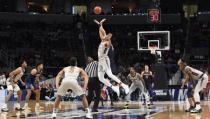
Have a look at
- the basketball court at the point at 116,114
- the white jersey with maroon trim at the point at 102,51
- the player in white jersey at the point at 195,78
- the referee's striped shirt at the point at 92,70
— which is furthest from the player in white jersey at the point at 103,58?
the player in white jersey at the point at 195,78

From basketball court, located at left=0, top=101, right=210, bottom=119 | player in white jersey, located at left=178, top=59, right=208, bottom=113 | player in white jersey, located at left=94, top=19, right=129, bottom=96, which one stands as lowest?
basketball court, located at left=0, top=101, right=210, bottom=119

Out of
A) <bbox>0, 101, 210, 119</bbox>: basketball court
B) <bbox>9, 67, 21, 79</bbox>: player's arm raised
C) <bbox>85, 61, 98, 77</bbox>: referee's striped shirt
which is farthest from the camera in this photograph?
<bbox>9, 67, 21, 79</bbox>: player's arm raised

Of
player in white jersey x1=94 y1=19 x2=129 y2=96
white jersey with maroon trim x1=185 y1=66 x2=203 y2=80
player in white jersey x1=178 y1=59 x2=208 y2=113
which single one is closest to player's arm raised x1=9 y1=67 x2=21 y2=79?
player in white jersey x1=94 y1=19 x2=129 y2=96

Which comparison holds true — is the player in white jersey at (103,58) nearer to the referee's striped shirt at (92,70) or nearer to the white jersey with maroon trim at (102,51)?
the white jersey with maroon trim at (102,51)

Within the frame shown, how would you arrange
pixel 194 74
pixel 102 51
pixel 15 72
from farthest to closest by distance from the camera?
pixel 15 72 → pixel 194 74 → pixel 102 51

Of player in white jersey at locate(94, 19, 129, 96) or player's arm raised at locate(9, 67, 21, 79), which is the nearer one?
player in white jersey at locate(94, 19, 129, 96)

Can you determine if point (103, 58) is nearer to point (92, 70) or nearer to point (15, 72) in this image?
point (92, 70)

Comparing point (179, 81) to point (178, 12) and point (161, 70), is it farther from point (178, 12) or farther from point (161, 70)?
point (178, 12)

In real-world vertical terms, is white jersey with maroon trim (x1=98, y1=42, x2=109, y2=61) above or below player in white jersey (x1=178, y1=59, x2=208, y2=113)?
above

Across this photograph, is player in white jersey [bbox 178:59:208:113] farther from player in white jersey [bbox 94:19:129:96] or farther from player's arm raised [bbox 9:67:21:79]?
player's arm raised [bbox 9:67:21:79]

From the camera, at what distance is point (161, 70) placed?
24.2 metres

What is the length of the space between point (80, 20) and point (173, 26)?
8273mm

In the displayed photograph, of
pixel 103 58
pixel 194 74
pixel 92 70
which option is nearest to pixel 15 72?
pixel 92 70

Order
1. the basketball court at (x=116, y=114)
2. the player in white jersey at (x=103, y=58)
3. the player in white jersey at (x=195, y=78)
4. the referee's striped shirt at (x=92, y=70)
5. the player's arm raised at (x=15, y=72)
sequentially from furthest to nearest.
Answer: the player's arm raised at (x=15, y=72) → the referee's striped shirt at (x=92, y=70) → the player in white jersey at (x=103, y=58) → the player in white jersey at (x=195, y=78) → the basketball court at (x=116, y=114)
